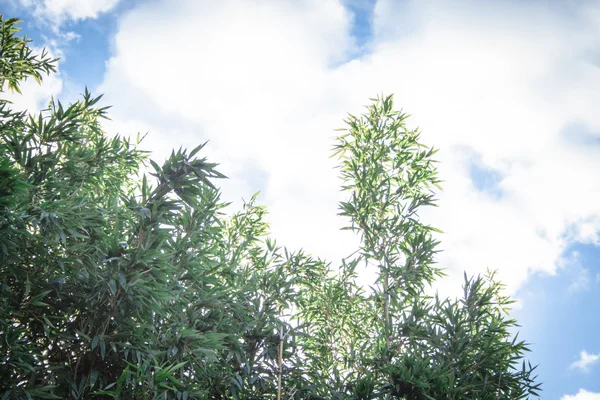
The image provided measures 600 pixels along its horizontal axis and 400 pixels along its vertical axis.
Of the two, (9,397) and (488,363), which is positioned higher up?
(488,363)

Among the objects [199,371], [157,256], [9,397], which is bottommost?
[9,397]

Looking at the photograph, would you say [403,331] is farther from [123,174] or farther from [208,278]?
[123,174]

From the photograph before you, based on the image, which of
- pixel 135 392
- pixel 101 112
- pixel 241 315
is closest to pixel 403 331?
pixel 241 315

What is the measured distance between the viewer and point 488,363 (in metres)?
4.39

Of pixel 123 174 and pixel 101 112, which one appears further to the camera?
pixel 123 174

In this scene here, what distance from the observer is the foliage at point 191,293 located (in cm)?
341

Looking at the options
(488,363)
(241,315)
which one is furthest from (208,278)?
(488,363)

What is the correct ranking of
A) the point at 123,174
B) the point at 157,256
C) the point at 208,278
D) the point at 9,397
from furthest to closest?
1. the point at 123,174
2. the point at 208,278
3. the point at 157,256
4. the point at 9,397

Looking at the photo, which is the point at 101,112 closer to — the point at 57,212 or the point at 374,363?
the point at 57,212

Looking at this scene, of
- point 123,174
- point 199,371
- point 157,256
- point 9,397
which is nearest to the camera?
point 9,397

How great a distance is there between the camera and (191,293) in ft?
14.0

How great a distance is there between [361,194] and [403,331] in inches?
68.1

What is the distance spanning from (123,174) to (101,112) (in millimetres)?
1407

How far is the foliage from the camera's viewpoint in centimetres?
341
